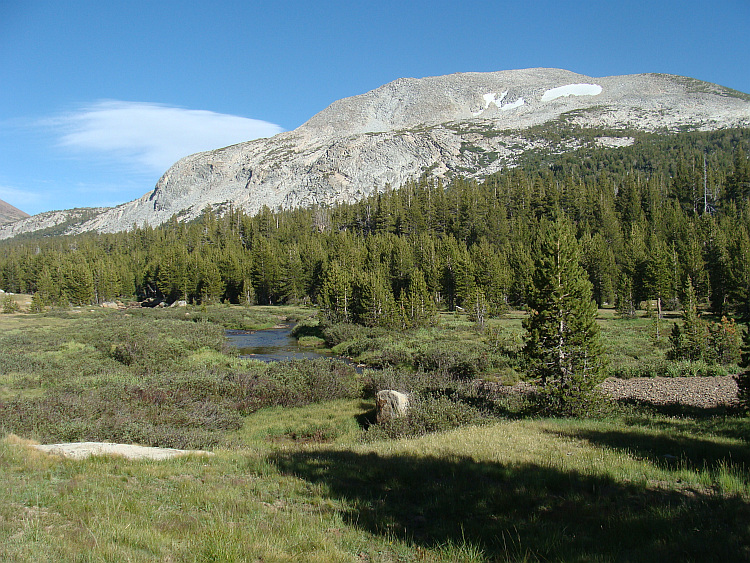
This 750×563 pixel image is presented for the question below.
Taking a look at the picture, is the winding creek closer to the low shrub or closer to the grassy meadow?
the low shrub

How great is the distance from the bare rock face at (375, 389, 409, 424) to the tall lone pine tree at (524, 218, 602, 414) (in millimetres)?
4698

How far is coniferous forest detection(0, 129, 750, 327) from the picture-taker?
54.8 metres

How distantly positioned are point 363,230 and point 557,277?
331ft

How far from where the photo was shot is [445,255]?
73750 millimetres

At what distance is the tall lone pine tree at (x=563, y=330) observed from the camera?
49.2 feet

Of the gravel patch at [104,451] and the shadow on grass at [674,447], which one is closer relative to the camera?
the shadow on grass at [674,447]

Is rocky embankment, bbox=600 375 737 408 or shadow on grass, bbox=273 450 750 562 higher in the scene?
shadow on grass, bbox=273 450 750 562

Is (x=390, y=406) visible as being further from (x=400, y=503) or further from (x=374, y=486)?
(x=400, y=503)

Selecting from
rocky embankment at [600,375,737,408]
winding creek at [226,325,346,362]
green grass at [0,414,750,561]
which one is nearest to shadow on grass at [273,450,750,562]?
green grass at [0,414,750,561]

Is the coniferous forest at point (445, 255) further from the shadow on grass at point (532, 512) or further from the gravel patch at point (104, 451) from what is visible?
the shadow on grass at point (532, 512)

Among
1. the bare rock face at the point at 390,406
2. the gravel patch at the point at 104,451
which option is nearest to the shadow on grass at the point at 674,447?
the bare rock face at the point at 390,406

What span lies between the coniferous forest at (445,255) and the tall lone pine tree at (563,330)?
31.2 metres

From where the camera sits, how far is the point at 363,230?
115312 mm

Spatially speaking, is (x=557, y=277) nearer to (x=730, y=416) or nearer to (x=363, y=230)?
(x=730, y=416)
